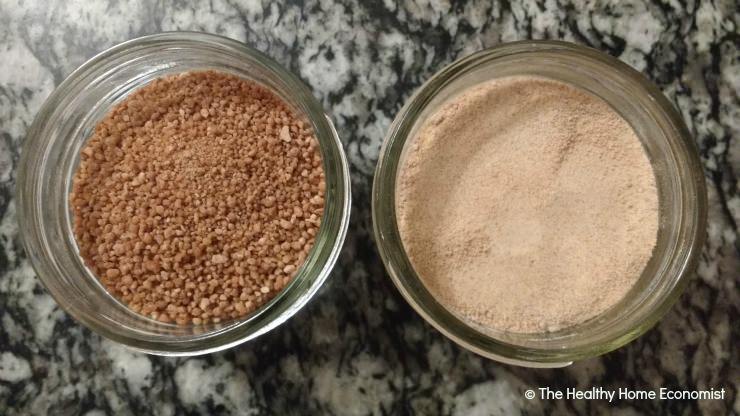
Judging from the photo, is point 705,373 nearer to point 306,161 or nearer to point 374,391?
point 374,391

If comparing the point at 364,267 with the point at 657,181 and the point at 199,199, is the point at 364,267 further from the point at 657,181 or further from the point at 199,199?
the point at 657,181

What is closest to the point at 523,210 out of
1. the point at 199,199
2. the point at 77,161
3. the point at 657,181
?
the point at 657,181

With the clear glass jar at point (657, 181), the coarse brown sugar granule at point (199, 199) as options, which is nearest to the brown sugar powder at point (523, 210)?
the clear glass jar at point (657, 181)

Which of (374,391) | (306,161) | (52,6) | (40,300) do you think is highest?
(52,6)

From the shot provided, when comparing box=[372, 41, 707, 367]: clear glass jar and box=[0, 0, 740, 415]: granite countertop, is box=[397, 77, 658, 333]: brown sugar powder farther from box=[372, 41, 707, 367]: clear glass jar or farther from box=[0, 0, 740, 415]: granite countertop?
box=[0, 0, 740, 415]: granite countertop

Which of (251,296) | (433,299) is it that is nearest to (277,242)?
(251,296)

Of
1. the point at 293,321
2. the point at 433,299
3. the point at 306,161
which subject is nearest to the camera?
the point at 433,299
